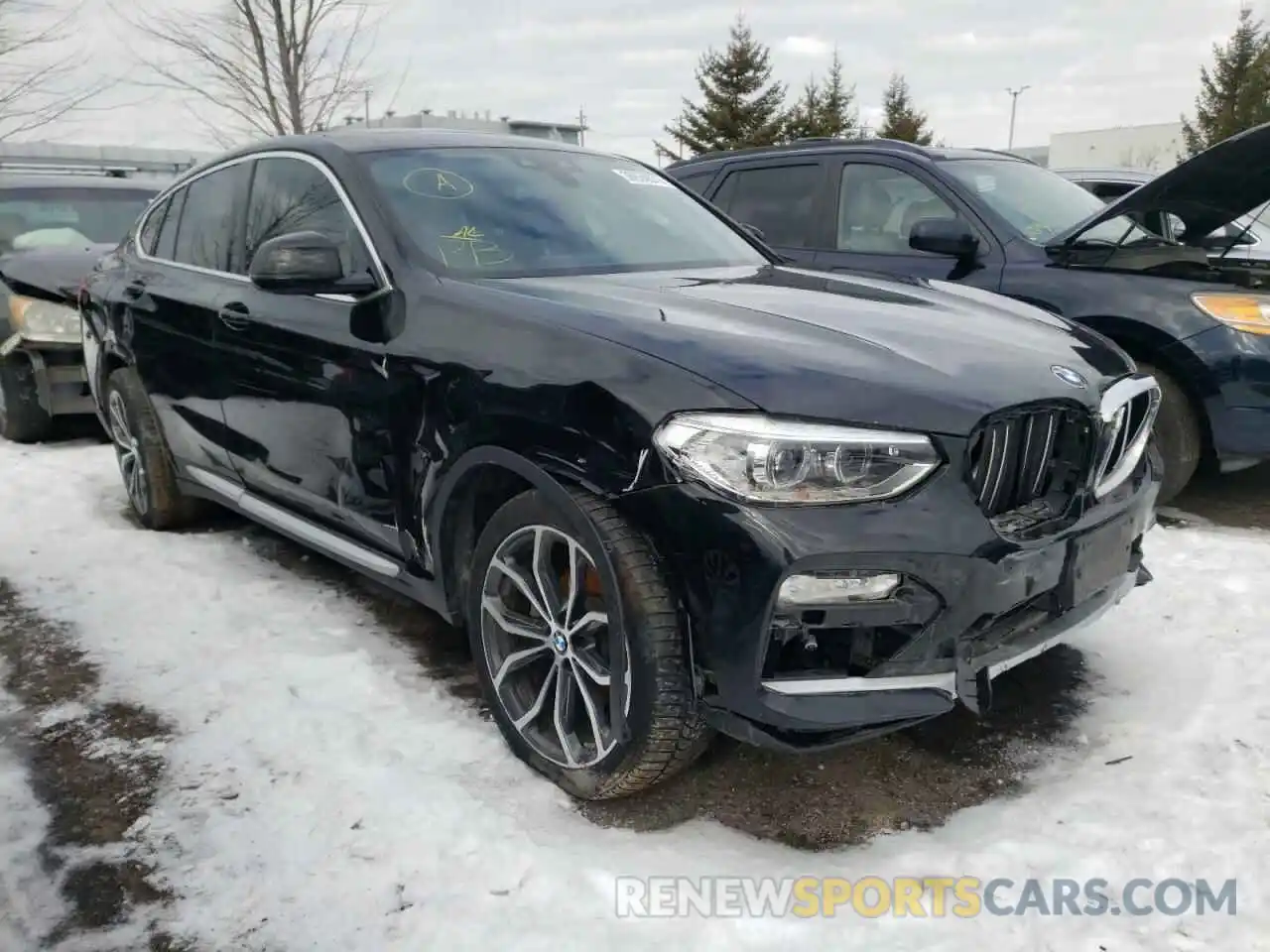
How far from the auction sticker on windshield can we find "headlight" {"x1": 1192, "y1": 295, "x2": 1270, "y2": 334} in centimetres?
242

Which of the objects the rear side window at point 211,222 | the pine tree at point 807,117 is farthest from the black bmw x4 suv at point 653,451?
the pine tree at point 807,117

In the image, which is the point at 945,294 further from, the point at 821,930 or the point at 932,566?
the point at 821,930

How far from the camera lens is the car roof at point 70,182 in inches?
282

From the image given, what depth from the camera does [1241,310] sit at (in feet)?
14.3

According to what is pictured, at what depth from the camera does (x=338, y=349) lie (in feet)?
10.1

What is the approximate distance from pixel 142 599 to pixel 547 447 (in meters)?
2.35

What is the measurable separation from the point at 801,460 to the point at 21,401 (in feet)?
20.5

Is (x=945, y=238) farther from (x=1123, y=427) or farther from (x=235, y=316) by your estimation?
(x=235, y=316)

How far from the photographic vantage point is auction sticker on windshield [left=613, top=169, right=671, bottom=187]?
388 cm

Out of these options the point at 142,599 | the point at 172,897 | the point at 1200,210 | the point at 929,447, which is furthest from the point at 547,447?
the point at 1200,210

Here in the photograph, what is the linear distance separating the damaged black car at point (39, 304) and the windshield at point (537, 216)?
3.80m

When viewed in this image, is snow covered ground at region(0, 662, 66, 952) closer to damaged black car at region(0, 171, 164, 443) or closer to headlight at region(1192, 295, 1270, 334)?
damaged black car at region(0, 171, 164, 443)

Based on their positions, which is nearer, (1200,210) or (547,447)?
(547,447)

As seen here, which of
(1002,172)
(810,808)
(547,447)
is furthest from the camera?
(1002,172)
